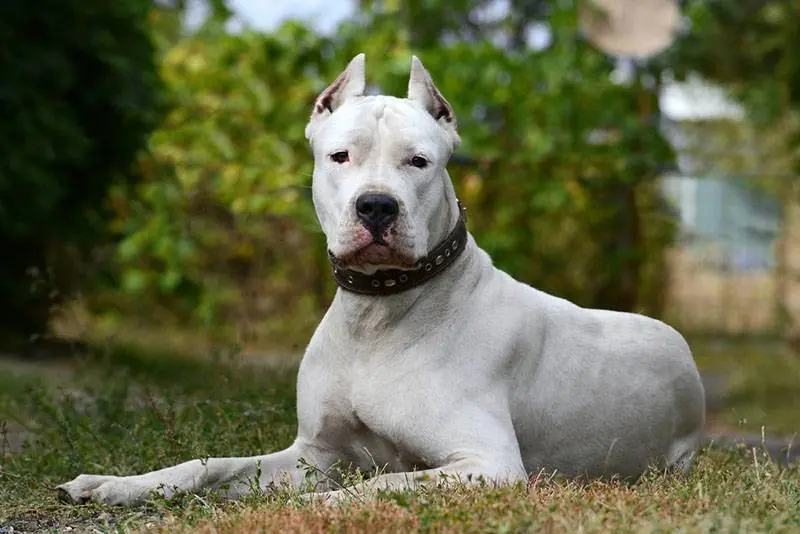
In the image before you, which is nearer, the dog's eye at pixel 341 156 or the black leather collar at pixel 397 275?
the dog's eye at pixel 341 156

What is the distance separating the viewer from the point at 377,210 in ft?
12.6

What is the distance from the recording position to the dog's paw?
4008mm

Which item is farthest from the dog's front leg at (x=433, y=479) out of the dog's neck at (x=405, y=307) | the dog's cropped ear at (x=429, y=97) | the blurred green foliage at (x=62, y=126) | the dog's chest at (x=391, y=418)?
the blurred green foliage at (x=62, y=126)

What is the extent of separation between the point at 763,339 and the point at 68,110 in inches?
267

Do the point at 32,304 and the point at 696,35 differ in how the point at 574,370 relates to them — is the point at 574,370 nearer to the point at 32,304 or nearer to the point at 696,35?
the point at 32,304

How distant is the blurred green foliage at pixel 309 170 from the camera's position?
402 inches

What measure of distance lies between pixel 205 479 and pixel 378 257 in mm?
924

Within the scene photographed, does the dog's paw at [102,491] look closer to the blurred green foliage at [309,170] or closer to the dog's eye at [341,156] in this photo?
the dog's eye at [341,156]

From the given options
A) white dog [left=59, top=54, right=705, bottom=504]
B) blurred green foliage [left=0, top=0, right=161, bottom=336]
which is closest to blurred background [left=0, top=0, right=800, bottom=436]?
blurred green foliage [left=0, top=0, right=161, bottom=336]

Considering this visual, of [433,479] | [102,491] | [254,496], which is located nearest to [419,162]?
[433,479]

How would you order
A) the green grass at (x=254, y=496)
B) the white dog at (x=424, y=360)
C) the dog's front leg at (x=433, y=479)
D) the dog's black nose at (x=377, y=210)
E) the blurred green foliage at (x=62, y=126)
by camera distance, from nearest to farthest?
the green grass at (x=254, y=496)
the dog's front leg at (x=433, y=479)
the dog's black nose at (x=377, y=210)
the white dog at (x=424, y=360)
the blurred green foliage at (x=62, y=126)

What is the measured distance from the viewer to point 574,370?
14.9ft

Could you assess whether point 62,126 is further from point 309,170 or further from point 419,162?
point 419,162

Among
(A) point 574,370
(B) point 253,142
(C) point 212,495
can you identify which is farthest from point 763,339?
(C) point 212,495
